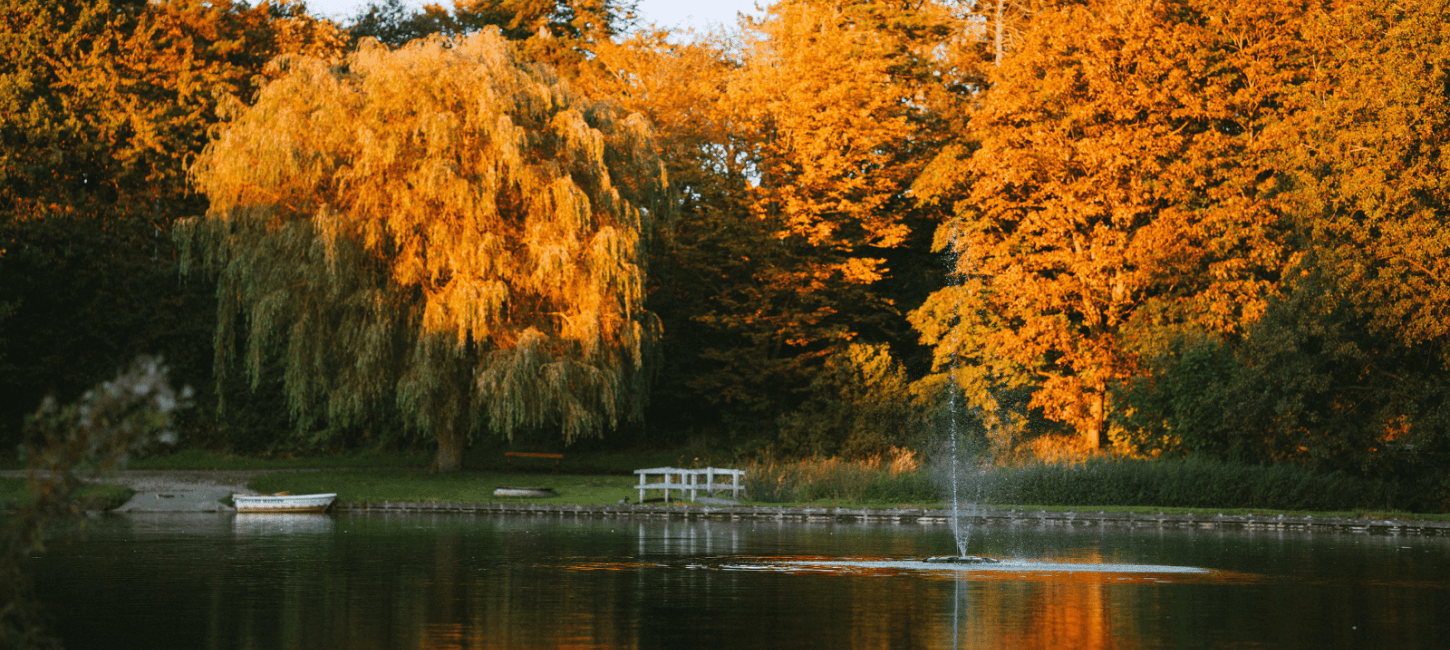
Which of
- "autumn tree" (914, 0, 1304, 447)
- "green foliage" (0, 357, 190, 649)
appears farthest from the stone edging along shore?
"green foliage" (0, 357, 190, 649)

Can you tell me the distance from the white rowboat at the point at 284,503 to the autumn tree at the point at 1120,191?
19974 mm

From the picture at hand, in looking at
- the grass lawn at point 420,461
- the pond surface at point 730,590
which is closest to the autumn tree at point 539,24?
the grass lawn at point 420,461

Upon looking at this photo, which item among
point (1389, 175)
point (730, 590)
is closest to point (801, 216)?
point (1389, 175)

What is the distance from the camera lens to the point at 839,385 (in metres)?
44.2

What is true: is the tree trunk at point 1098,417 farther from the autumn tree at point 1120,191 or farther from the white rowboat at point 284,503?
the white rowboat at point 284,503

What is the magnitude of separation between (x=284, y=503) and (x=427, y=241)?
7.75 metres

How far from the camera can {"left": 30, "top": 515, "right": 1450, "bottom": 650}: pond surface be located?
39.2ft

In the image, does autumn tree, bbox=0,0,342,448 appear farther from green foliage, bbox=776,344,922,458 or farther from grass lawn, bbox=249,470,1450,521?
green foliage, bbox=776,344,922,458

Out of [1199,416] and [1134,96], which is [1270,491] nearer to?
[1199,416]

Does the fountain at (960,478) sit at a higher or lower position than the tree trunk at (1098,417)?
lower

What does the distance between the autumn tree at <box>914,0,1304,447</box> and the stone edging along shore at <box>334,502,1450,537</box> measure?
12.2 m

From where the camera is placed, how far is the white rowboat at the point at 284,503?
101ft

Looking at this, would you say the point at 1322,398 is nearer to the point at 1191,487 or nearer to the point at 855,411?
the point at 1191,487

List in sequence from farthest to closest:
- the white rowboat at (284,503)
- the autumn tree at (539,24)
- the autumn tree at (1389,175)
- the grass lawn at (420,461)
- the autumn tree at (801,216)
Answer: the autumn tree at (539,24)
the autumn tree at (801,216)
the grass lawn at (420,461)
the autumn tree at (1389,175)
the white rowboat at (284,503)
